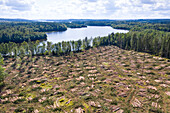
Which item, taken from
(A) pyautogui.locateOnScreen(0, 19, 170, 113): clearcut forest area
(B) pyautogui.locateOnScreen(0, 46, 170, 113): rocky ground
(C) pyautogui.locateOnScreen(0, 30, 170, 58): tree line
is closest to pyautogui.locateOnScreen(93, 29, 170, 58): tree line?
(C) pyautogui.locateOnScreen(0, 30, 170, 58): tree line

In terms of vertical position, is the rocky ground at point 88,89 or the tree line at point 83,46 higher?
the tree line at point 83,46

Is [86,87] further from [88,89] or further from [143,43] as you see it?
[143,43]

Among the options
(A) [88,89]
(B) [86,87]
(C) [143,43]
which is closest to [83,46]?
(C) [143,43]

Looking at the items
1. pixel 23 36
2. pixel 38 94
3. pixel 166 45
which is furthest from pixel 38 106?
pixel 23 36

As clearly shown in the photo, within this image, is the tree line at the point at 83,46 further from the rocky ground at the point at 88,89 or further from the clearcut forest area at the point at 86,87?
the rocky ground at the point at 88,89

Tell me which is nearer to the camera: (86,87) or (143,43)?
(86,87)

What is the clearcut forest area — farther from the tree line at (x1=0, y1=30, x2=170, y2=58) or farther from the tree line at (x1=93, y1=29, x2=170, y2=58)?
the tree line at (x1=0, y1=30, x2=170, y2=58)

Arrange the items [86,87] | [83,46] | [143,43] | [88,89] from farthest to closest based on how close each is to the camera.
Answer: [83,46]
[143,43]
[86,87]
[88,89]

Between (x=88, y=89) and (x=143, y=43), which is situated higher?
(x=143, y=43)

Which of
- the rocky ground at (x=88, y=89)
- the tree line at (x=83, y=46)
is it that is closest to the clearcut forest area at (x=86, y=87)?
the rocky ground at (x=88, y=89)
